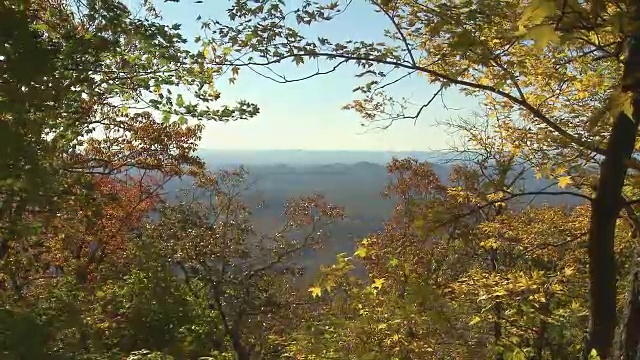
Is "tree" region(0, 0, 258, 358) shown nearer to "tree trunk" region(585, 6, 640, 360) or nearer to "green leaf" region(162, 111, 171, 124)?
"green leaf" region(162, 111, 171, 124)

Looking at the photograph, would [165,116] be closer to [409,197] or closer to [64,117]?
[64,117]

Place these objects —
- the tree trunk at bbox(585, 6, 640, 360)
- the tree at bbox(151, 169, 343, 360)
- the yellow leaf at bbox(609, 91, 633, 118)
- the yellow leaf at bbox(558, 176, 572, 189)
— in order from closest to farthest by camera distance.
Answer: the yellow leaf at bbox(609, 91, 633, 118), the tree trunk at bbox(585, 6, 640, 360), the yellow leaf at bbox(558, 176, 572, 189), the tree at bbox(151, 169, 343, 360)

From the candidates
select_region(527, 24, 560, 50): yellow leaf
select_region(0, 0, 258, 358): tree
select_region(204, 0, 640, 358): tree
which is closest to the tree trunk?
select_region(204, 0, 640, 358): tree

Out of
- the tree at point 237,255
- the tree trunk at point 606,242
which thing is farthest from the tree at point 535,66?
the tree at point 237,255

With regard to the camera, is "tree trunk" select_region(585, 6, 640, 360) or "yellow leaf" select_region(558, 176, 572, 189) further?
"yellow leaf" select_region(558, 176, 572, 189)

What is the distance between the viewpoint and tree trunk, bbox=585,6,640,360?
2.87 metres

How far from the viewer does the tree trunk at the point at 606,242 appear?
2.87 metres

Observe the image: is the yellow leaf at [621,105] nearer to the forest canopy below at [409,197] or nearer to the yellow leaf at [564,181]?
the forest canopy below at [409,197]

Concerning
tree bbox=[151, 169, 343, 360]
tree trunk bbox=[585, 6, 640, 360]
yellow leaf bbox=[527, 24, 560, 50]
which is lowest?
tree bbox=[151, 169, 343, 360]

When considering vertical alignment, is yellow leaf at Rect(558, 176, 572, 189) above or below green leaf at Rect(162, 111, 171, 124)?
→ below

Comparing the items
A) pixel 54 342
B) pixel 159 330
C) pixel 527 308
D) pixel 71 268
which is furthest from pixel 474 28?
pixel 71 268

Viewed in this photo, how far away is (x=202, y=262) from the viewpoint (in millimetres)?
12211

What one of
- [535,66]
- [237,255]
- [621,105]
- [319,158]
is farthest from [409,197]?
[319,158]

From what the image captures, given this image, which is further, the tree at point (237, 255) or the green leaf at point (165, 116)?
the tree at point (237, 255)
